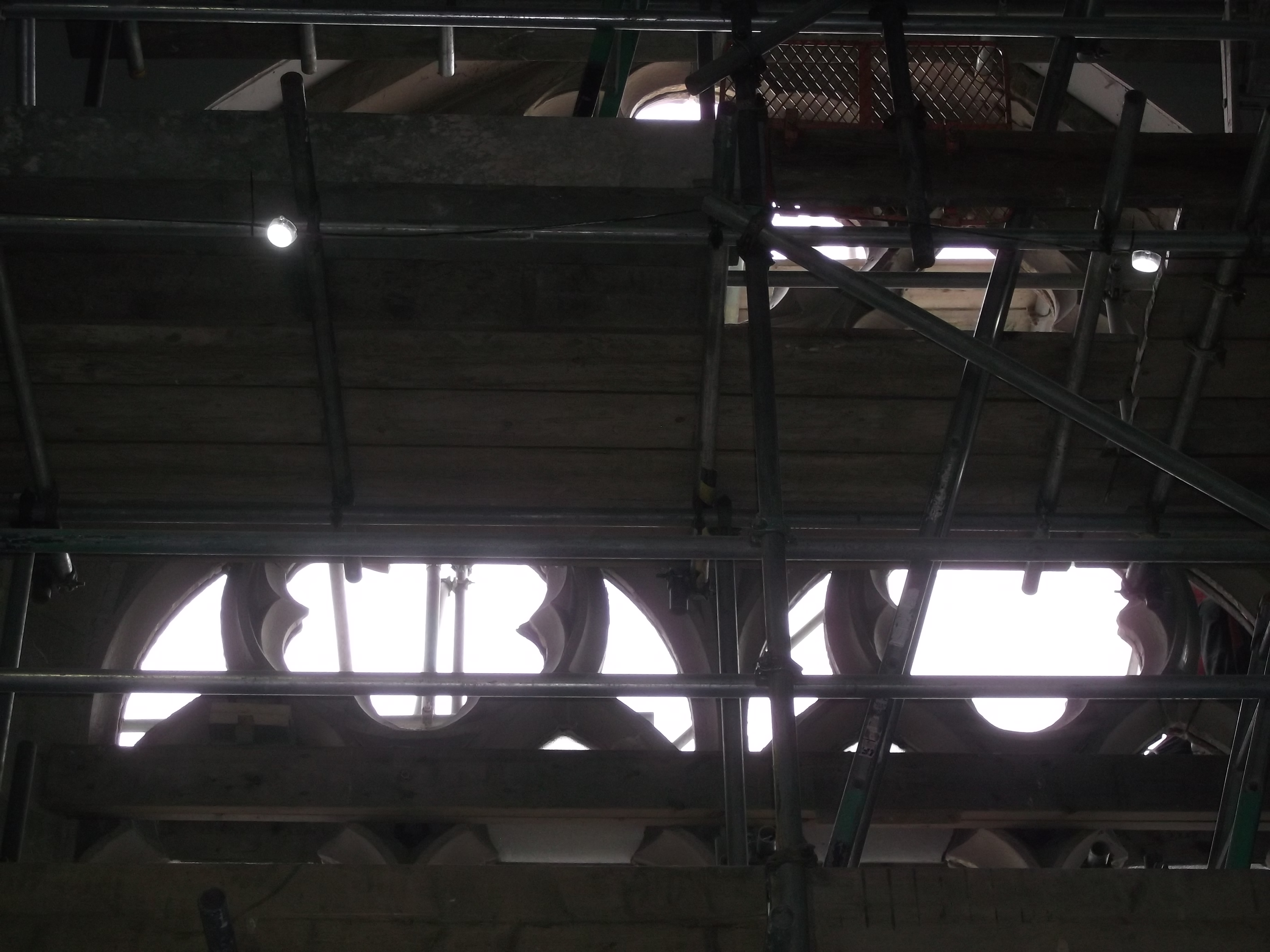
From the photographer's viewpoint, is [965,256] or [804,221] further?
[965,256]

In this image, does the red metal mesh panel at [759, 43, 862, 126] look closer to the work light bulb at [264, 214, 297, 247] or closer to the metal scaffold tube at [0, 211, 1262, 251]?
the metal scaffold tube at [0, 211, 1262, 251]

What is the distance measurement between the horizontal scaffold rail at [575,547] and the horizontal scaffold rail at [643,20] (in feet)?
4.52

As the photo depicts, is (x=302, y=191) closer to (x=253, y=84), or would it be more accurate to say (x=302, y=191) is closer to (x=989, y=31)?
(x=989, y=31)

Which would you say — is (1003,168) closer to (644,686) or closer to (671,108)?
(644,686)

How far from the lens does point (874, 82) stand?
474 cm

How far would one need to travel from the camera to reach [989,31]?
390 cm

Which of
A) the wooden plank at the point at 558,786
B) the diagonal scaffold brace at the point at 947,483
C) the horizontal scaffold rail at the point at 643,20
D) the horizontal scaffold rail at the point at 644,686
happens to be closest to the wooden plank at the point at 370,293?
the horizontal scaffold rail at the point at 643,20

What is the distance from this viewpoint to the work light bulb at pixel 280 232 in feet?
11.5

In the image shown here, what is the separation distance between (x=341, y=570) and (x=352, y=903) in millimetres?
4301

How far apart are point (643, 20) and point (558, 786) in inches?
108

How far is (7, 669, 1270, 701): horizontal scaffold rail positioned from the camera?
293 cm

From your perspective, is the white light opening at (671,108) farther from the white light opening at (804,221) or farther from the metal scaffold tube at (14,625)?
the metal scaffold tube at (14,625)

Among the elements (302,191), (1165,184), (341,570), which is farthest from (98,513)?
(1165,184)

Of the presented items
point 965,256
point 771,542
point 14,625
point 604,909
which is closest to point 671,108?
point 965,256
